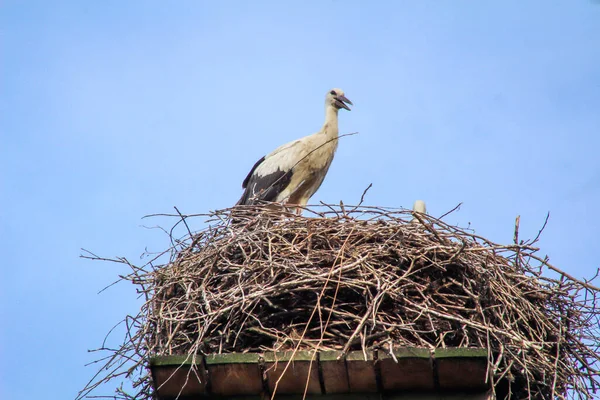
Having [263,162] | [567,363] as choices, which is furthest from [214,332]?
[263,162]

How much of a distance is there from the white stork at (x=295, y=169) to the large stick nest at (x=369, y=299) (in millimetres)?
2872

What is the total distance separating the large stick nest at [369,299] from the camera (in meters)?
4.57

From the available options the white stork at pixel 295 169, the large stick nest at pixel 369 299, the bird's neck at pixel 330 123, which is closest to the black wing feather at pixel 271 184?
the white stork at pixel 295 169

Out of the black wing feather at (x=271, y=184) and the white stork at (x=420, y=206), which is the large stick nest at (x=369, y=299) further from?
the black wing feather at (x=271, y=184)

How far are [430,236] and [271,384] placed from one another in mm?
1642

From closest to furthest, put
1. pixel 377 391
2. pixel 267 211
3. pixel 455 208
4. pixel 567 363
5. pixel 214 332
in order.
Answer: pixel 377 391 → pixel 214 332 → pixel 567 363 → pixel 455 208 → pixel 267 211

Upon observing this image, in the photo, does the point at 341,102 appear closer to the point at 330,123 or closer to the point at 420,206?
the point at 330,123

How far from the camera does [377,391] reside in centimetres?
411

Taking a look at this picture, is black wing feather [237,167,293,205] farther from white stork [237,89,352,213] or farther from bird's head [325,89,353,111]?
bird's head [325,89,353,111]

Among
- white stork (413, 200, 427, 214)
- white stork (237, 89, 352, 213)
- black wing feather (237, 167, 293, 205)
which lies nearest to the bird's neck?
white stork (237, 89, 352, 213)

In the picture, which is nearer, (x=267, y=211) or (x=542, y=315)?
(x=542, y=315)

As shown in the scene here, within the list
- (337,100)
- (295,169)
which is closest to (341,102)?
(337,100)

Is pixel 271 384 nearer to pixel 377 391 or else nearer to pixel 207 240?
pixel 377 391

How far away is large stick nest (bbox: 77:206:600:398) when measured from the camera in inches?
180
